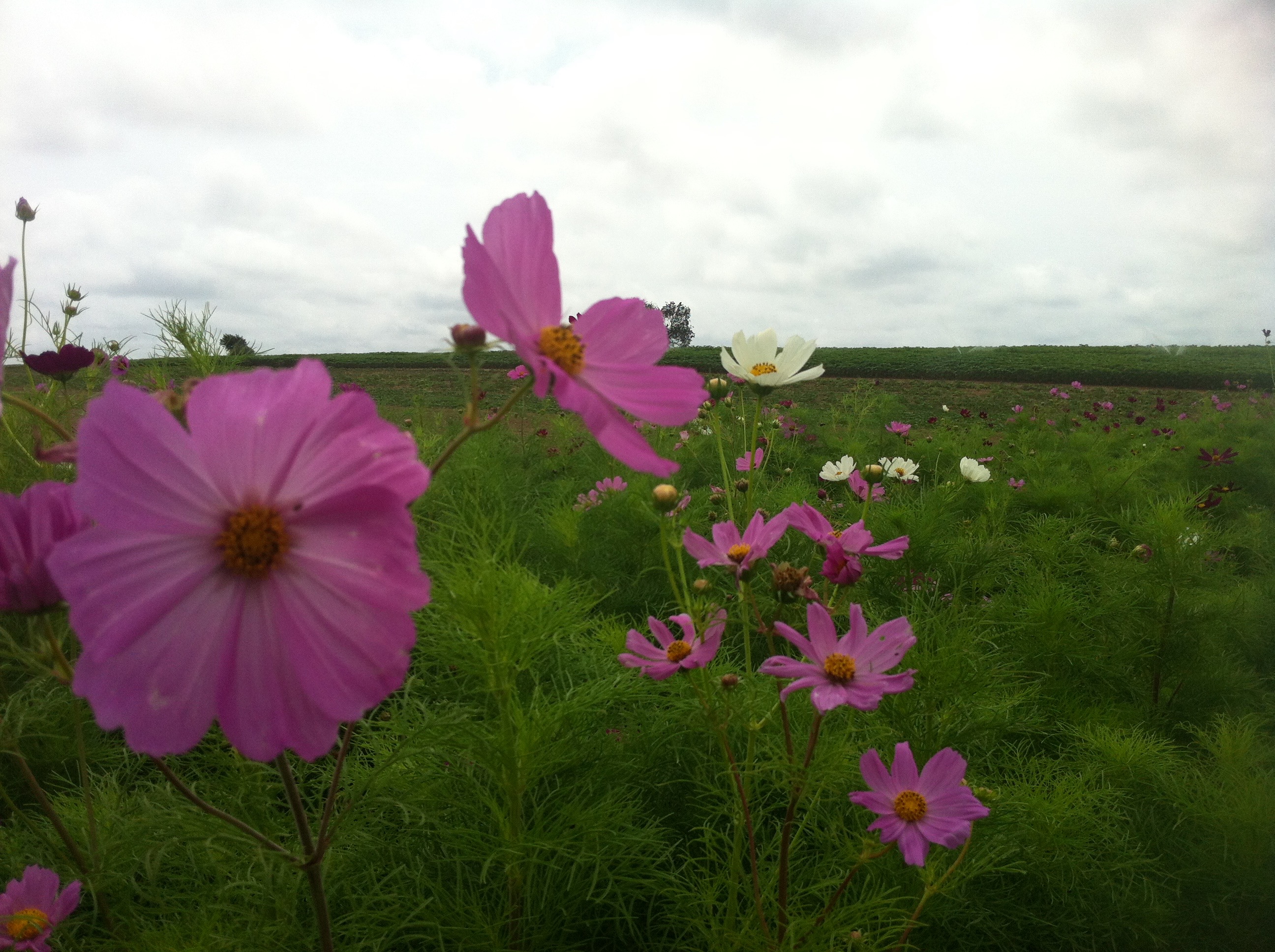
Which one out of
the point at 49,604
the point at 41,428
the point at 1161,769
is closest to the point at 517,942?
the point at 49,604

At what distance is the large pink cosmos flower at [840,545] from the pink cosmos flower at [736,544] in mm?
46

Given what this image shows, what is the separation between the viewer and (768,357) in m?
1.24

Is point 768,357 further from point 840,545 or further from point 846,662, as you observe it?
point 846,662

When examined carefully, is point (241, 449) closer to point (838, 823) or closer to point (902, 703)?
point (838, 823)

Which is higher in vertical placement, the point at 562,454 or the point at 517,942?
the point at 562,454

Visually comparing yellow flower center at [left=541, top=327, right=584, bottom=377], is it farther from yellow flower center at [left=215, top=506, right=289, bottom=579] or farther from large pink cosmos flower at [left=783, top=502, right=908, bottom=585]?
large pink cosmos flower at [left=783, top=502, right=908, bottom=585]

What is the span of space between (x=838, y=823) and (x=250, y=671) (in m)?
0.96

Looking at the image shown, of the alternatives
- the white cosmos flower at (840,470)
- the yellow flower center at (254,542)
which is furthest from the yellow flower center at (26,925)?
the white cosmos flower at (840,470)

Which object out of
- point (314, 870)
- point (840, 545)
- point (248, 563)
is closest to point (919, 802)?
point (840, 545)

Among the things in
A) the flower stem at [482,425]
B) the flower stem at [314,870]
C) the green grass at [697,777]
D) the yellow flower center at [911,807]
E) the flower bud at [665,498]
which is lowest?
the green grass at [697,777]

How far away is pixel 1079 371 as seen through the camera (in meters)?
14.5

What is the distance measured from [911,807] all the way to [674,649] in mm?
329

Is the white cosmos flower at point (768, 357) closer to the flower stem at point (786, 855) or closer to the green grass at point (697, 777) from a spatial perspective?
the green grass at point (697, 777)

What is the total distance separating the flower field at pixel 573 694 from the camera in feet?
1.09
